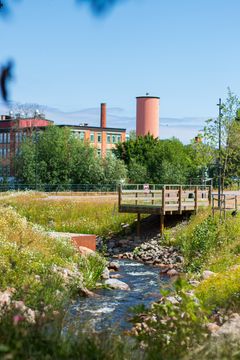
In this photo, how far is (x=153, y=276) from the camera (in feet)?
80.1

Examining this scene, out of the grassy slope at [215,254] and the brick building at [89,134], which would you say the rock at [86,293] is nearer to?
the grassy slope at [215,254]

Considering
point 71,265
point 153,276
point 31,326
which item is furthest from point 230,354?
point 153,276

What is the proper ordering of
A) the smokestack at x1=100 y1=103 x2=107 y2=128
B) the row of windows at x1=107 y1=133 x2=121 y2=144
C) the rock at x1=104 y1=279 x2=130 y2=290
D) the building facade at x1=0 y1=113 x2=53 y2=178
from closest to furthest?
the rock at x1=104 y1=279 x2=130 y2=290 → the building facade at x1=0 y1=113 x2=53 y2=178 → the smokestack at x1=100 y1=103 x2=107 y2=128 → the row of windows at x1=107 y1=133 x2=121 y2=144

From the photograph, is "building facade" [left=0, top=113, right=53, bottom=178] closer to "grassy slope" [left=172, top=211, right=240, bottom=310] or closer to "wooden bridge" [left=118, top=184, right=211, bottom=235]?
"wooden bridge" [left=118, top=184, right=211, bottom=235]

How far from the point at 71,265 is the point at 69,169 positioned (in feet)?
167

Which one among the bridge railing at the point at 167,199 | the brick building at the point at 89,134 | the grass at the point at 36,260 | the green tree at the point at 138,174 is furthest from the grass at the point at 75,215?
the brick building at the point at 89,134

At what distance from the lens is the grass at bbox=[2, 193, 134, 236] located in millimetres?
36594

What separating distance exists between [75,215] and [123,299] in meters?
20.4

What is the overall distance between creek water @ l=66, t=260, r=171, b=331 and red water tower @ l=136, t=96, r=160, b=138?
74459mm

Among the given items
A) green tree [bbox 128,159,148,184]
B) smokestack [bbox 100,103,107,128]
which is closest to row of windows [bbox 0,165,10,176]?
green tree [bbox 128,159,148,184]

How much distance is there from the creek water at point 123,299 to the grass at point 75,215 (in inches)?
368

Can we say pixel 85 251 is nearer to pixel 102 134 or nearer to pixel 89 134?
pixel 89 134

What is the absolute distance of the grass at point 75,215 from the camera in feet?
120

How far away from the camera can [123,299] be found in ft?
60.0
